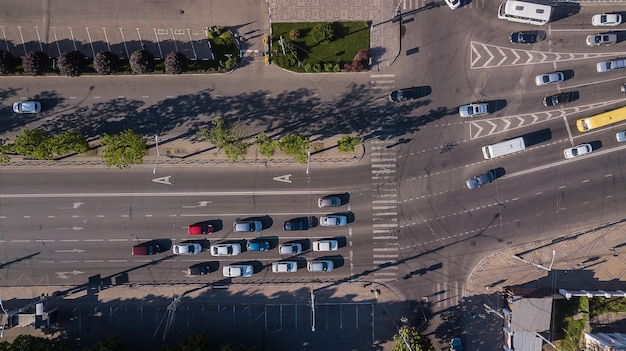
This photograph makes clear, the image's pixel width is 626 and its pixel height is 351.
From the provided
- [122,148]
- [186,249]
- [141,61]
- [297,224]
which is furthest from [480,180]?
[141,61]

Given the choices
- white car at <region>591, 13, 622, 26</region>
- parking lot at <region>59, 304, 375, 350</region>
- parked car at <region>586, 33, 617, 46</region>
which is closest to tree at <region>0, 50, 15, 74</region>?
parking lot at <region>59, 304, 375, 350</region>

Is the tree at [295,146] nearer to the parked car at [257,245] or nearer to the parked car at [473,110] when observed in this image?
the parked car at [257,245]

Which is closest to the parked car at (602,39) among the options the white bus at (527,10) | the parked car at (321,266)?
the white bus at (527,10)

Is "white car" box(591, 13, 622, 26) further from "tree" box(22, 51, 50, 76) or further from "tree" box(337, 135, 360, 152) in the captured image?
"tree" box(22, 51, 50, 76)

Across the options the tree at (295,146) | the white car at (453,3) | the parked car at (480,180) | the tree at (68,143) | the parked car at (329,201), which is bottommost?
the parked car at (329,201)

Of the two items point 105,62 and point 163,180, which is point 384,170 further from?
point 105,62

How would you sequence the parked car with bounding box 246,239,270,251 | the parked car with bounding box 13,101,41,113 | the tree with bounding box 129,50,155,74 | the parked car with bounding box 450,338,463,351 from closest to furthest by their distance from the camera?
the tree with bounding box 129,50,155,74
the parked car with bounding box 13,101,41,113
the parked car with bounding box 246,239,270,251
the parked car with bounding box 450,338,463,351

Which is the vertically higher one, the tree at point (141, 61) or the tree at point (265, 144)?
the tree at point (141, 61)
